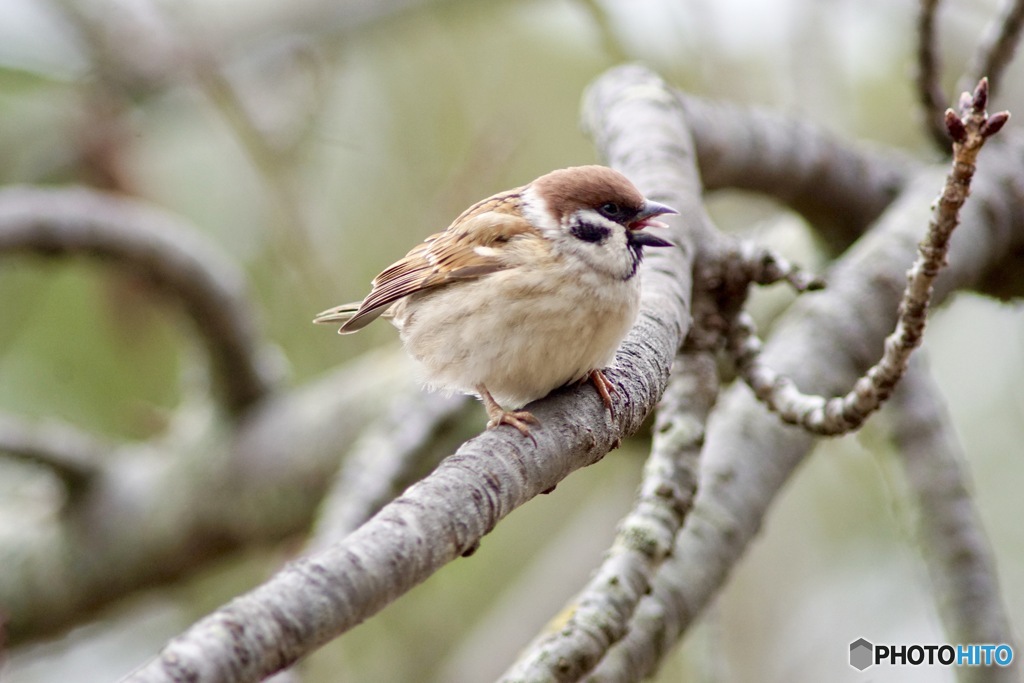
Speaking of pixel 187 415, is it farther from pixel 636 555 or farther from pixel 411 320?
pixel 636 555

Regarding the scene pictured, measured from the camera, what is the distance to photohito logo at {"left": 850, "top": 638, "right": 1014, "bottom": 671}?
2609mm

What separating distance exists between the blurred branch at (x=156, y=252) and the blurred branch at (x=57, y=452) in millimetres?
706

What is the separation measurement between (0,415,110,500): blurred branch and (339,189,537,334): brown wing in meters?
2.24

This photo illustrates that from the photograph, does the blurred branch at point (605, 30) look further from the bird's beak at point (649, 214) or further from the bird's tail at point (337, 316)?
the bird's beak at point (649, 214)

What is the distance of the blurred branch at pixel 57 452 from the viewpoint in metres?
4.16

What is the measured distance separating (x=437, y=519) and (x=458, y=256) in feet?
3.98

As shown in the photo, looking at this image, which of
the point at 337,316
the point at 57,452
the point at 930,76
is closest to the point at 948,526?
the point at 930,76

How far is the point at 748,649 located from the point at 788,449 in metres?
2.01

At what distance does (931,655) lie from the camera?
3021 millimetres

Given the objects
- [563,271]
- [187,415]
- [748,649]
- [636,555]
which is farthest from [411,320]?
[187,415]

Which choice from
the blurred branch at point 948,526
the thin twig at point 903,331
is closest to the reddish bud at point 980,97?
the thin twig at point 903,331

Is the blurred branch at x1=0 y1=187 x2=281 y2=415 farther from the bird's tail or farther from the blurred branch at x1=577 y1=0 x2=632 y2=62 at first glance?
Result: the blurred branch at x1=577 y1=0 x2=632 y2=62

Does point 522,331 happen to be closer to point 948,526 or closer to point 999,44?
point 948,526

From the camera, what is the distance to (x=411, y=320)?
8.45ft
